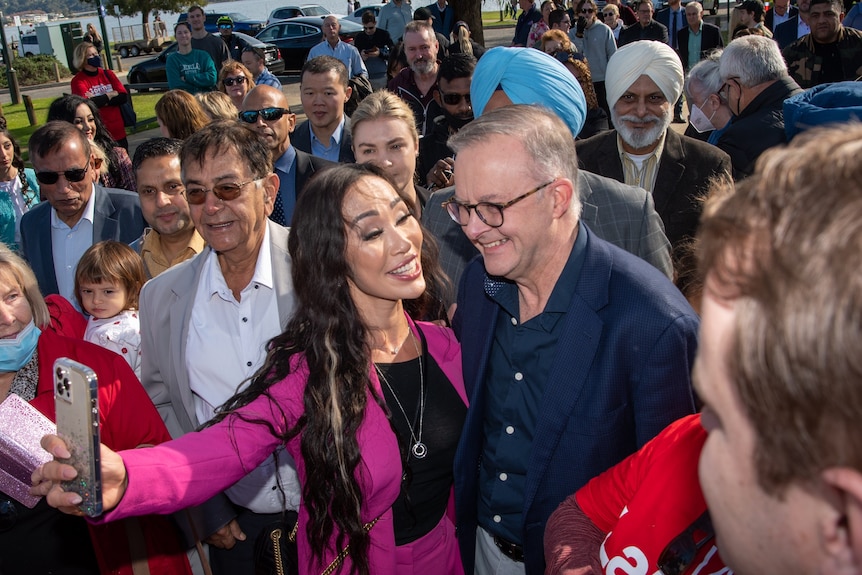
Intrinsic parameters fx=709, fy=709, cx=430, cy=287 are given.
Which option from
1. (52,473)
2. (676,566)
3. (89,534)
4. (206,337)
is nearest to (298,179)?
(206,337)

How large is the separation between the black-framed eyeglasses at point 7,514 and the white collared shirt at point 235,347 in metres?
0.74

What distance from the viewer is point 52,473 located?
61.5 inches

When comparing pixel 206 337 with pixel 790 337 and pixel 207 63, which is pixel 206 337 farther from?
pixel 207 63

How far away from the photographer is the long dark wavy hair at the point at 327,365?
2148 mm

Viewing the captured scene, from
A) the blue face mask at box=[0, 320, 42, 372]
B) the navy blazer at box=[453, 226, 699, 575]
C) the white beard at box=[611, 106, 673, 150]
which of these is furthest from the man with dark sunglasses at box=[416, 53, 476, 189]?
the navy blazer at box=[453, 226, 699, 575]

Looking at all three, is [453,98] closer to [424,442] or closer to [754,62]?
[754,62]

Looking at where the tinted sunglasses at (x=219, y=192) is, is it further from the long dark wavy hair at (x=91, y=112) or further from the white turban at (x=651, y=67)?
the long dark wavy hair at (x=91, y=112)

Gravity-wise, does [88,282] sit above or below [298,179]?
below

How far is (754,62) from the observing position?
15.2ft

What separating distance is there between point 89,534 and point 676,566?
2.28 meters

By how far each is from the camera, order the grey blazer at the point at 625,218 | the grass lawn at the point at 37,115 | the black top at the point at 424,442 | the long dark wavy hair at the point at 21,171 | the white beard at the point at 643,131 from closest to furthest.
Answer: the black top at the point at 424,442 < the grey blazer at the point at 625,218 < the white beard at the point at 643,131 < the long dark wavy hair at the point at 21,171 < the grass lawn at the point at 37,115

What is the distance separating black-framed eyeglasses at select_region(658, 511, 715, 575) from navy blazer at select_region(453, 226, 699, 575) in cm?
57

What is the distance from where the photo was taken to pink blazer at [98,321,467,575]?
5.61 ft

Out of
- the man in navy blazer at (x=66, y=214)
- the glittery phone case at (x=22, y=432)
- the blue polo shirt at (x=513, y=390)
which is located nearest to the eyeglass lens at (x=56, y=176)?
the man in navy blazer at (x=66, y=214)
